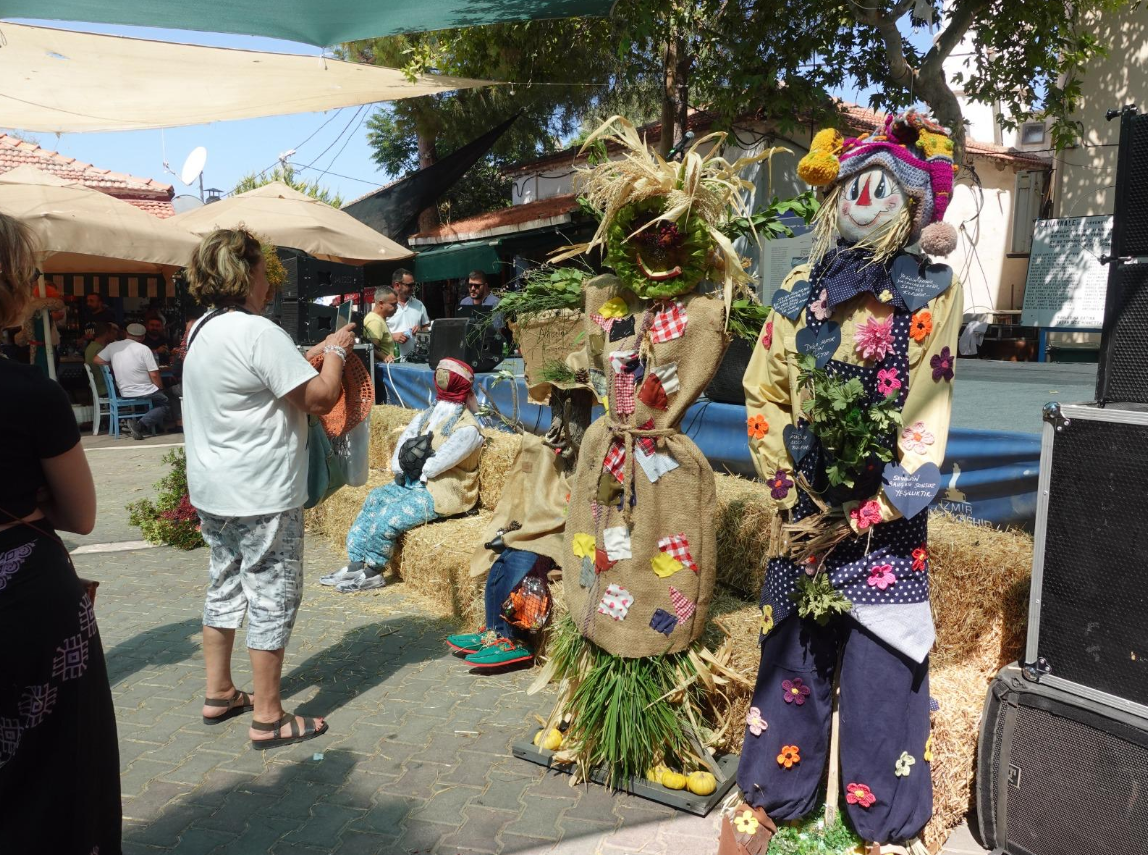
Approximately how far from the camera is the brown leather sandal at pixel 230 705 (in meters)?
3.61

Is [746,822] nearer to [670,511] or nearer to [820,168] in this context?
[670,511]

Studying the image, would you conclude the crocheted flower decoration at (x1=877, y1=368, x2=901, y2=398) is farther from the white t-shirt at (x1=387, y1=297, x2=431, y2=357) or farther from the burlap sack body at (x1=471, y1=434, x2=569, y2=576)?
the white t-shirt at (x1=387, y1=297, x2=431, y2=357)

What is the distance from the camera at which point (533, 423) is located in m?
6.40

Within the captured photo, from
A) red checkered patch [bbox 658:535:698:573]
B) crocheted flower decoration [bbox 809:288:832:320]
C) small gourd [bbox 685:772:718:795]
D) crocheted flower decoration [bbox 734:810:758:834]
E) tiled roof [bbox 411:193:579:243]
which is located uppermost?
tiled roof [bbox 411:193:579:243]

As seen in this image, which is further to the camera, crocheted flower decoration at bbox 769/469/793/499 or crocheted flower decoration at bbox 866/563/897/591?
crocheted flower decoration at bbox 769/469/793/499

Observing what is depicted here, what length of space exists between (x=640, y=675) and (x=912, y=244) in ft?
5.46

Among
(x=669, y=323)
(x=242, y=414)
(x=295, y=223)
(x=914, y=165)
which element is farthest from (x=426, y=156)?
(x=914, y=165)

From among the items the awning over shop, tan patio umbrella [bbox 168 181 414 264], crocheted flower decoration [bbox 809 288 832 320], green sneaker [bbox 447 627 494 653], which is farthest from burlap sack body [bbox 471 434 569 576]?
the awning over shop

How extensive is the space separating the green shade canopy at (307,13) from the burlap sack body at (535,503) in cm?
404

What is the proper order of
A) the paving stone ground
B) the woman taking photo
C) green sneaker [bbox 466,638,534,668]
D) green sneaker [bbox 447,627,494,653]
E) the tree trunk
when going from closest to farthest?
the woman taking photo → the paving stone ground → green sneaker [bbox 466,638,534,668] → green sneaker [bbox 447,627,494,653] → the tree trunk

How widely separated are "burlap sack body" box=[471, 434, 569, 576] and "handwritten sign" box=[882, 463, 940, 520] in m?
1.69

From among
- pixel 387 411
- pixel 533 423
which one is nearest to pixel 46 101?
pixel 387 411

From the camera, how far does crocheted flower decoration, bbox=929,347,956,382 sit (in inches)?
92.9

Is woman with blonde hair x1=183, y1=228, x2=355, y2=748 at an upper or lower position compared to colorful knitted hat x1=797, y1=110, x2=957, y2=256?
lower
